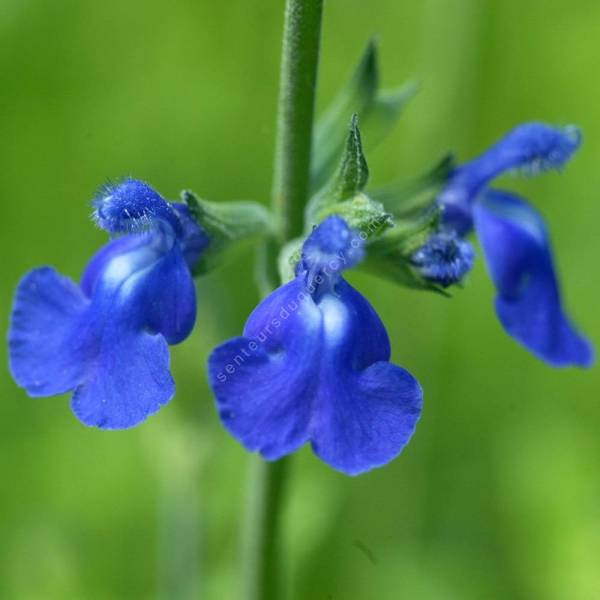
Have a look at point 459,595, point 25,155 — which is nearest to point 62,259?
point 25,155

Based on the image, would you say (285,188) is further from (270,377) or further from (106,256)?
(270,377)

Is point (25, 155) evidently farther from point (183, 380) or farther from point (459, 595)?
point (459, 595)

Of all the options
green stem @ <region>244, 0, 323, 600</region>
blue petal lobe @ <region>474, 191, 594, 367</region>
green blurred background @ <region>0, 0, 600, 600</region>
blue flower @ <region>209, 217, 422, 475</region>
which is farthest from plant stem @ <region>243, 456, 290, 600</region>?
blue petal lobe @ <region>474, 191, 594, 367</region>

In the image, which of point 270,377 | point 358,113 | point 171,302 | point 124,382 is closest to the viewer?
point 270,377

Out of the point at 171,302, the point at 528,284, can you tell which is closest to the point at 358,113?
the point at 528,284

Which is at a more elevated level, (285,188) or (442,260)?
(285,188)

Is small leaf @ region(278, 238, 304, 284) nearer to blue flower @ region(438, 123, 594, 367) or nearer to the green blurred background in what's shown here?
blue flower @ region(438, 123, 594, 367)
